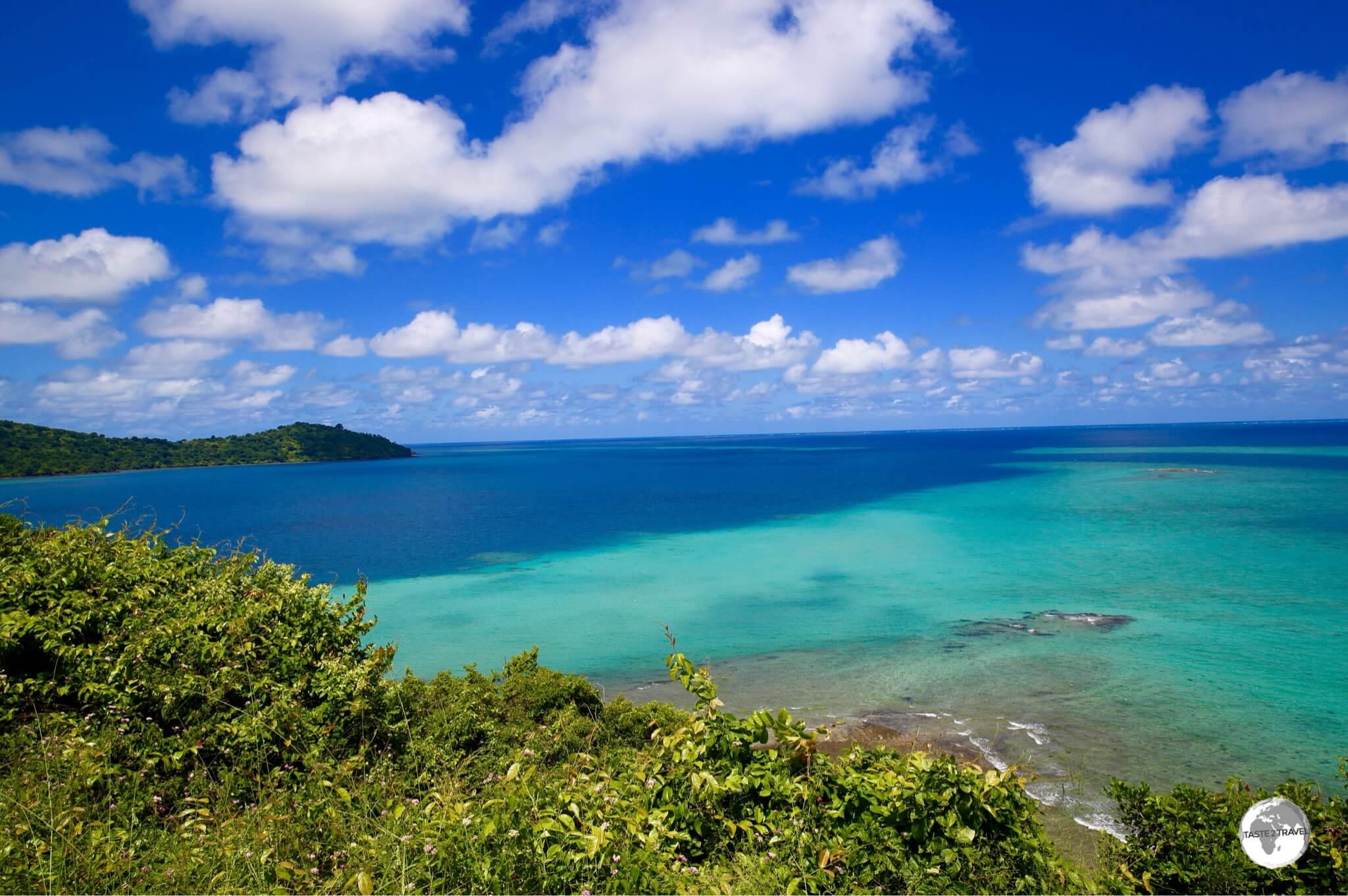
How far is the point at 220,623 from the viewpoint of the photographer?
7.09 m

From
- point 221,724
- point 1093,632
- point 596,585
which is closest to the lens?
point 221,724

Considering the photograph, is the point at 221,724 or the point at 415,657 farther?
the point at 415,657

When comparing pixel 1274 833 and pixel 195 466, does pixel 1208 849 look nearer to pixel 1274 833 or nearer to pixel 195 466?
pixel 1274 833

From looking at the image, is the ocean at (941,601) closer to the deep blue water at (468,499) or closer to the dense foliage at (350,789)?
the deep blue water at (468,499)

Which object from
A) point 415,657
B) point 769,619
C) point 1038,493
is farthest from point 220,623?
point 1038,493

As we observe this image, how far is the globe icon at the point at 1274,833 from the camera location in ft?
16.0

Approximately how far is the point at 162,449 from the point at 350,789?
605ft

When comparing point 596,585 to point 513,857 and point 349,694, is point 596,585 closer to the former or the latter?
point 349,694

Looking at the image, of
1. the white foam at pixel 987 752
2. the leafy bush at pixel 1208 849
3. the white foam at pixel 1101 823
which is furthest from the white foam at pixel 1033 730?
→ the leafy bush at pixel 1208 849

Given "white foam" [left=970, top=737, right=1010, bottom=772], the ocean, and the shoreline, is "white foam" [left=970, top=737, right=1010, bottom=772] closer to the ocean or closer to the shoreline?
the ocean

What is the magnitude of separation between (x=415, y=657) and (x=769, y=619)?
1224 cm

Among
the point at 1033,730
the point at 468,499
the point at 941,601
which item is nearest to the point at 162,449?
the point at 468,499

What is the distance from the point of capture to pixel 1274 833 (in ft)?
17.1

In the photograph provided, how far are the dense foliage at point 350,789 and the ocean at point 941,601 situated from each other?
2236 millimetres
